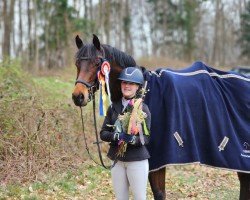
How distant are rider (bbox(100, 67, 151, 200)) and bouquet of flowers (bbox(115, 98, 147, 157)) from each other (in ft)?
0.06

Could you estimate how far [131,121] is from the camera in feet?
11.6

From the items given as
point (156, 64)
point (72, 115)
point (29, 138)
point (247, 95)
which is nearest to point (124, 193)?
point (247, 95)

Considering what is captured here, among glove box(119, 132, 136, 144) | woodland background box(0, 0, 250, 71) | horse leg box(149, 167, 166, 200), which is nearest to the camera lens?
glove box(119, 132, 136, 144)

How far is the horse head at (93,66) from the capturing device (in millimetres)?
3610

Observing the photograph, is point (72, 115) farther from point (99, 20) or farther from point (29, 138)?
point (99, 20)

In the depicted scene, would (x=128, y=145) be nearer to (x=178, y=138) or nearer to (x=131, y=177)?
(x=131, y=177)

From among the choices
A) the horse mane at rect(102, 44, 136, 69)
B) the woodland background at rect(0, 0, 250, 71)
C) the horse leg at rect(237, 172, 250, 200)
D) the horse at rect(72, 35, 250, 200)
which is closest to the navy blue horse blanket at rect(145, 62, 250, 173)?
the horse at rect(72, 35, 250, 200)

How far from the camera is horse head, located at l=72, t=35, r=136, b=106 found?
3610 mm

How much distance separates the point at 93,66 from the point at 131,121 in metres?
0.61

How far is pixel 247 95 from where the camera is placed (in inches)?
188

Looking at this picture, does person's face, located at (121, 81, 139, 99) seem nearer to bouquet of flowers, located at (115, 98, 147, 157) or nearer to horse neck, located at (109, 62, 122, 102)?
bouquet of flowers, located at (115, 98, 147, 157)

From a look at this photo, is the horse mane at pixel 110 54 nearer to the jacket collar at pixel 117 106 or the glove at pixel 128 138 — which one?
the jacket collar at pixel 117 106

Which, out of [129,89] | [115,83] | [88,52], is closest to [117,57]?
[115,83]

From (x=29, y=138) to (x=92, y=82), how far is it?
Result: 2925 mm
